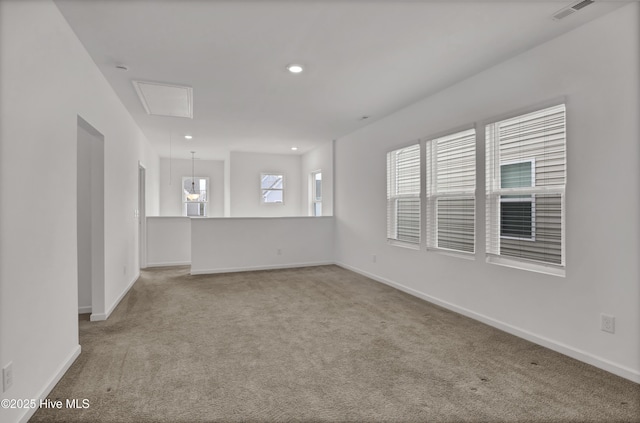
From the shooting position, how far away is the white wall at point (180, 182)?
9047mm

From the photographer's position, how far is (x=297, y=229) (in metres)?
6.79

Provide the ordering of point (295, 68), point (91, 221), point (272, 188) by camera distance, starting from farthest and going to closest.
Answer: point (272, 188) < point (91, 221) < point (295, 68)

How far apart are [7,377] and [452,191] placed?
3982 millimetres

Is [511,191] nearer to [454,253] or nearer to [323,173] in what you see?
[454,253]

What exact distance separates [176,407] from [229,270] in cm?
439

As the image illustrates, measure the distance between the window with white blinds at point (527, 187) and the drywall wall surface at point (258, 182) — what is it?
19.7ft

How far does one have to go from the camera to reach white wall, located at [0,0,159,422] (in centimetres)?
173

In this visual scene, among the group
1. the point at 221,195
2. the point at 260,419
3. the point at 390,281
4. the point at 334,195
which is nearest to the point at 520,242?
the point at 390,281

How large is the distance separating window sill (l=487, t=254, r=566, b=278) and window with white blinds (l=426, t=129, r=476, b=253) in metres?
0.30

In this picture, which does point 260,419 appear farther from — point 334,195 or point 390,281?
point 334,195

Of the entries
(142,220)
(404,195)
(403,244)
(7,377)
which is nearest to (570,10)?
(404,195)

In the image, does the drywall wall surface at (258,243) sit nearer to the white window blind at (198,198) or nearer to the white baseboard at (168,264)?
the white baseboard at (168,264)

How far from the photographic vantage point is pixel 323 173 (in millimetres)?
7504

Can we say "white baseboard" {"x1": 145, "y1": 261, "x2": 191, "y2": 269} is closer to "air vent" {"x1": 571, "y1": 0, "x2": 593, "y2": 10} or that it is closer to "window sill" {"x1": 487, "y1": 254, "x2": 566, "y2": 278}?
"window sill" {"x1": 487, "y1": 254, "x2": 566, "y2": 278}
